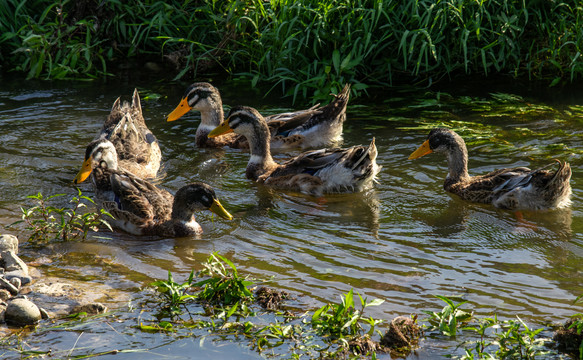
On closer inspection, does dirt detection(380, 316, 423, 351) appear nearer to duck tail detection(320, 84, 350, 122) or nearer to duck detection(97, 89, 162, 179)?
duck detection(97, 89, 162, 179)

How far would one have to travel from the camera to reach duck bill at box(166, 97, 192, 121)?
1003 cm

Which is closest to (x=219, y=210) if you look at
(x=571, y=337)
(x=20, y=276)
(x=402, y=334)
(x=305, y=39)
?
(x=20, y=276)

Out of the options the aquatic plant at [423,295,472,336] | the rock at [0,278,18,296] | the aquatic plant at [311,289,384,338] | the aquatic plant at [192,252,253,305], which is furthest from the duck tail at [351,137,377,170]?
the rock at [0,278,18,296]

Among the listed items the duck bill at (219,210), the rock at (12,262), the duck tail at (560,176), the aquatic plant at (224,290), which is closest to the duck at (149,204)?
the duck bill at (219,210)

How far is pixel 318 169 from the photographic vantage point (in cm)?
803

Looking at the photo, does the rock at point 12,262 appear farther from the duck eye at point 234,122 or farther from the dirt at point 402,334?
the duck eye at point 234,122

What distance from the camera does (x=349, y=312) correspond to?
484cm

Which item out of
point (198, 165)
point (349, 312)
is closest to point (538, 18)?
point (198, 165)

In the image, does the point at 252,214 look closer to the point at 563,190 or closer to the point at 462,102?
the point at 563,190

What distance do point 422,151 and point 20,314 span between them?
5011 millimetres

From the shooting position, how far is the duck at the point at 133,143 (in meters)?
8.40

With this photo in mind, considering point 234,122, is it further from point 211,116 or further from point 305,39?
point 305,39

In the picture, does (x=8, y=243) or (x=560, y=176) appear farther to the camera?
(x=560, y=176)

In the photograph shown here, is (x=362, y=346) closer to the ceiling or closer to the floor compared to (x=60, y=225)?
closer to the floor
